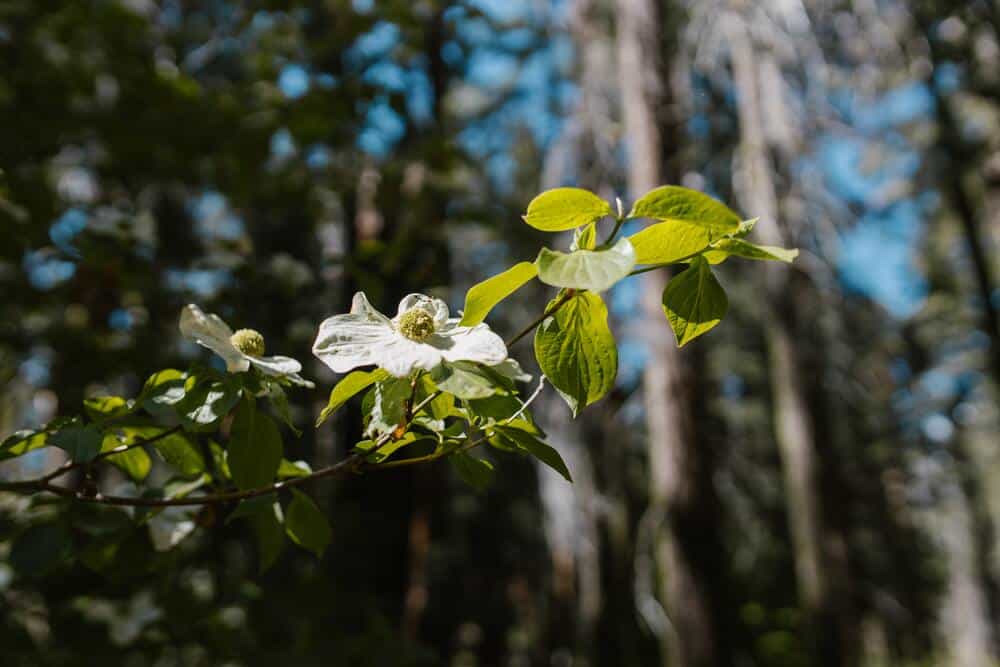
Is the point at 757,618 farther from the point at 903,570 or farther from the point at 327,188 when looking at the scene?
the point at 327,188

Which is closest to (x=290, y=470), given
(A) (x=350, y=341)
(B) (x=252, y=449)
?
(B) (x=252, y=449)

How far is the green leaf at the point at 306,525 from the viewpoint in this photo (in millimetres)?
818

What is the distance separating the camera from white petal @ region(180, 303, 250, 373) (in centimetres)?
65

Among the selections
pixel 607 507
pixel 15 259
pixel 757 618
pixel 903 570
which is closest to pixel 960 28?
pixel 607 507

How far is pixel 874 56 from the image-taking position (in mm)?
Result: 4773

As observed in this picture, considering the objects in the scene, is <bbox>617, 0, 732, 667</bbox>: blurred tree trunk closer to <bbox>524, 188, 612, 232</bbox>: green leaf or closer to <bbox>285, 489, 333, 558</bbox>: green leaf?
<bbox>285, 489, 333, 558</bbox>: green leaf

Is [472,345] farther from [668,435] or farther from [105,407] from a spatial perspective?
[668,435]

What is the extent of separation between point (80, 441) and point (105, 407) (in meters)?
0.11

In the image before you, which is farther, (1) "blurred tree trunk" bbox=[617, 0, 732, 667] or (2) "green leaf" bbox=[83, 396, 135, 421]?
(1) "blurred tree trunk" bbox=[617, 0, 732, 667]

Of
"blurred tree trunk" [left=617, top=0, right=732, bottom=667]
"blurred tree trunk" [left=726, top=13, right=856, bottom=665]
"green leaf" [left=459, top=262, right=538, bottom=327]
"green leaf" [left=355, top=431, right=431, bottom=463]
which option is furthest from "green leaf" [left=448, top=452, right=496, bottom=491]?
"blurred tree trunk" [left=726, top=13, right=856, bottom=665]

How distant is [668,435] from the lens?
319 cm

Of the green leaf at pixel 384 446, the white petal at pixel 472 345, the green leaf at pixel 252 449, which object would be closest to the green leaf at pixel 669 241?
the white petal at pixel 472 345

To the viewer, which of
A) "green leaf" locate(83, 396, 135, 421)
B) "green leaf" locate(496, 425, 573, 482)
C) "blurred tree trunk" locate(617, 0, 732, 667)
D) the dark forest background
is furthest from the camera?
"blurred tree trunk" locate(617, 0, 732, 667)

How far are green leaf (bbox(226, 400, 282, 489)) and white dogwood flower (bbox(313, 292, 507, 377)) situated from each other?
0.11 meters
